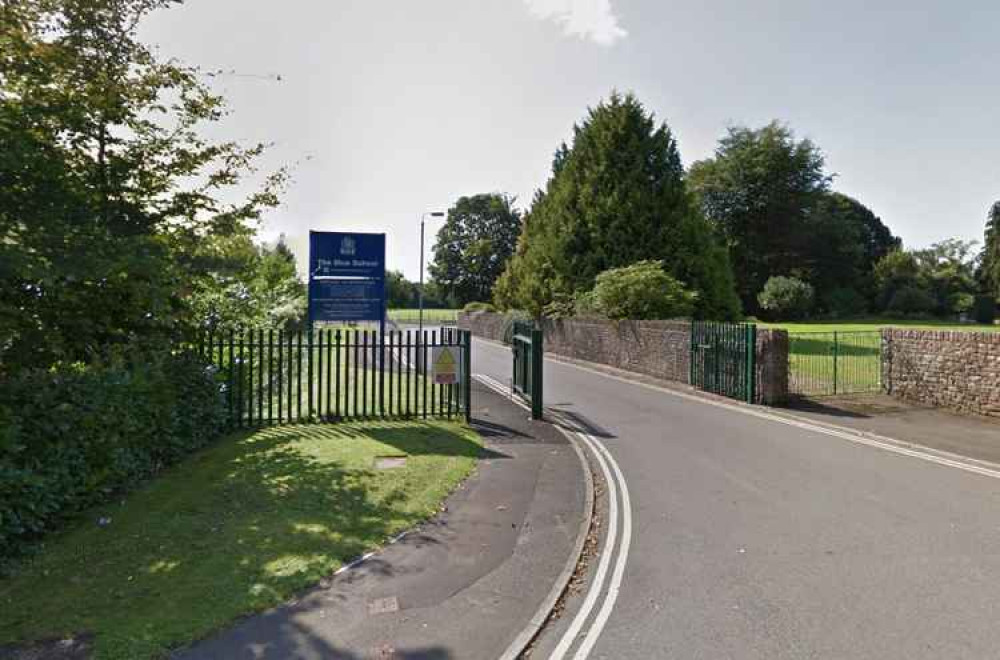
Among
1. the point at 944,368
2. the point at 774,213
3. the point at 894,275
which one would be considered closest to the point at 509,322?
the point at 944,368

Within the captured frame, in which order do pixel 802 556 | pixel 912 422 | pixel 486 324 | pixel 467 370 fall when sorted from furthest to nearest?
pixel 486 324 < pixel 912 422 < pixel 467 370 < pixel 802 556

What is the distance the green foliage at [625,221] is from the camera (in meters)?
27.6

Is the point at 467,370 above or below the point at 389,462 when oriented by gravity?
above

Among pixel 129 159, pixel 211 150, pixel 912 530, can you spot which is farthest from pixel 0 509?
pixel 912 530

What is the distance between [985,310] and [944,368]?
2141 inches

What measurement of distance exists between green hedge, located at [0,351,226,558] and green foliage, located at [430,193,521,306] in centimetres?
6221

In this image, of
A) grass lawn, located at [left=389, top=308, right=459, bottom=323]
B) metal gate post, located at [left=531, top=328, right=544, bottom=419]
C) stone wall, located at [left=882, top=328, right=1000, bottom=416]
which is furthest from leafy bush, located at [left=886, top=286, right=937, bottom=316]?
metal gate post, located at [left=531, top=328, right=544, bottom=419]

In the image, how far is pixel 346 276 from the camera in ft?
36.6

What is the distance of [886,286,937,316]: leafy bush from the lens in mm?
53406

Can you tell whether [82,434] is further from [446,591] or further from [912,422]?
[912,422]

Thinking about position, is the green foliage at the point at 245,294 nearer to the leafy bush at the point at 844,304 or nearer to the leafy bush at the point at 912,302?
the leafy bush at the point at 844,304

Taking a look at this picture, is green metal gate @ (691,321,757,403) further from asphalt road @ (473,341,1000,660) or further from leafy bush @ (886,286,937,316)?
leafy bush @ (886,286,937,316)

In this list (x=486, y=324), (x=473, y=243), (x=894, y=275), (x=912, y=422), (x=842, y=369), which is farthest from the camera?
(x=473, y=243)

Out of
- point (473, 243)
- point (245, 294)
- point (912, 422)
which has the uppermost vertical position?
point (473, 243)
